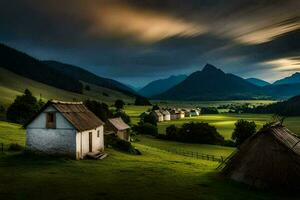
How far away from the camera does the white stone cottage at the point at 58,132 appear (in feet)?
127

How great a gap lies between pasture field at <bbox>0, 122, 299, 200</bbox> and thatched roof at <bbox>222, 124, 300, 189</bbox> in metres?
1.26

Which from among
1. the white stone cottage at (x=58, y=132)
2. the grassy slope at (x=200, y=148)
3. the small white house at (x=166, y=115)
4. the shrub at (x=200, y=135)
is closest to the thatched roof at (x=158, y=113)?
the small white house at (x=166, y=115)

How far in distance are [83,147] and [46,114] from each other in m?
6.06

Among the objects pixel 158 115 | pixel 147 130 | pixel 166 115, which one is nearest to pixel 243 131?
pixel 147 130

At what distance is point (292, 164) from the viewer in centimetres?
2956

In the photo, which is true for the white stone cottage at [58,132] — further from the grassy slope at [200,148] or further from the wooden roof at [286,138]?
the grassy slope at [200,148]

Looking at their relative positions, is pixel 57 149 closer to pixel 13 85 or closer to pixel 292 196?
pixel 292 196

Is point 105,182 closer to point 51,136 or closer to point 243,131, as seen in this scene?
point 51,136

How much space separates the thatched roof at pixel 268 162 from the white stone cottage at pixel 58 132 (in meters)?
17.4

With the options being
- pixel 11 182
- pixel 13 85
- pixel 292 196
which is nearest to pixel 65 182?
pixel 11 182

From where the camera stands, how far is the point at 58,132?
129ft

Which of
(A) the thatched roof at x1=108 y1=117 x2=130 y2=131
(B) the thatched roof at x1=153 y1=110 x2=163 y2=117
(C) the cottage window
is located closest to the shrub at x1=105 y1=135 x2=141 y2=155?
(C) the cottage window

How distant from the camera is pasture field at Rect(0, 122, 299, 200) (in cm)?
2359

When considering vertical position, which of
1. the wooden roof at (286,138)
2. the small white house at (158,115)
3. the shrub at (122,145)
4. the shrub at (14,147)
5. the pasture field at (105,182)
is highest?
the small white house at (158,115)
